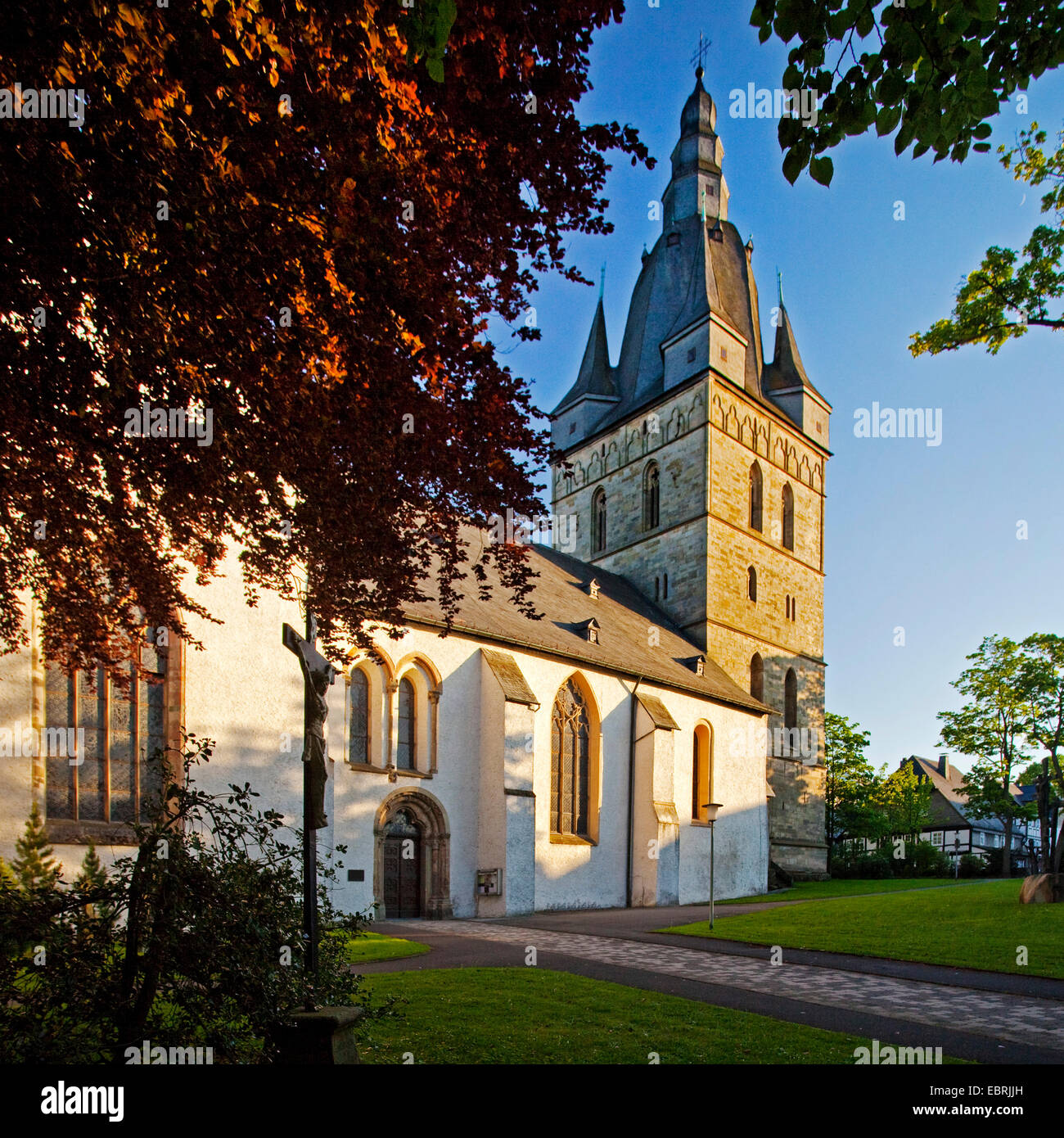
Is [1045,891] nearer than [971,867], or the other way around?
[1045,891]

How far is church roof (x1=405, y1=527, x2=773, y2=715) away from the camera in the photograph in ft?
69.3

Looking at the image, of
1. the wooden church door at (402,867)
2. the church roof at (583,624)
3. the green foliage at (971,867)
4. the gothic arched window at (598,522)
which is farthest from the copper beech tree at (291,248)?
the green foliage at (971,867)

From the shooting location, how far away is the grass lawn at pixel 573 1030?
5.98 metres

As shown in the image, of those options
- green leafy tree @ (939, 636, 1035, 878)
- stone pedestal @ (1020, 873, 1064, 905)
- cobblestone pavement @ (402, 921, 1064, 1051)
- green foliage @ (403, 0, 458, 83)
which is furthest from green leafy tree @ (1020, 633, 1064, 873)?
green foliage @ (403, 0, 458, 83)

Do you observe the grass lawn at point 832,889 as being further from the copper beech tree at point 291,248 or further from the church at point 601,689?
the copper beech tree at point 291,248

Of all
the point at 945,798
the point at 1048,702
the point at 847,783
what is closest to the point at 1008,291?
the point at 1048,702

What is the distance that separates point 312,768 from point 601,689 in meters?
18.4

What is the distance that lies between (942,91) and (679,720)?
23464mm

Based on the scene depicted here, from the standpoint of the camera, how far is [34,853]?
36.0 feet

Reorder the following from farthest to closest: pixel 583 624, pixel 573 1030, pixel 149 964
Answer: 1. pixel 583 624
2. pixel 573 1030
3. pixel 149 964

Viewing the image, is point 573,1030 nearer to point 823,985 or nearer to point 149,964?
point 149,964

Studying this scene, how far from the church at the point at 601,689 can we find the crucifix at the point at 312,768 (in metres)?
2.40

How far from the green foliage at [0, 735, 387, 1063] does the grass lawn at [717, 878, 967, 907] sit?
2169 centimetres

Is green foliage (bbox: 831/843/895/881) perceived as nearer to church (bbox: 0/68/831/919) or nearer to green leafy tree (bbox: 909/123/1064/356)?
church (bbox: 0/68/831/919)
